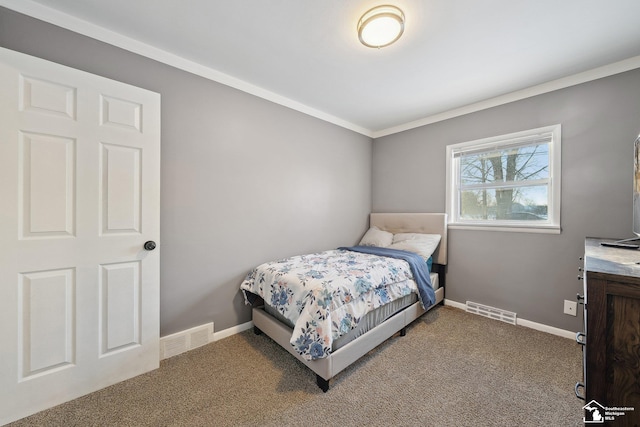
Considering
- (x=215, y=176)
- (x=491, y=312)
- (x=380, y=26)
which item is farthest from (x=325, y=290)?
(x=491, y=312)

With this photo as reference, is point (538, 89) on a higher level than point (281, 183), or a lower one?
higher

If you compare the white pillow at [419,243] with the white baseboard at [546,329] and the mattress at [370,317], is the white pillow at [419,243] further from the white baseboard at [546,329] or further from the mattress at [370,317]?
the white baseboard at [546,329]

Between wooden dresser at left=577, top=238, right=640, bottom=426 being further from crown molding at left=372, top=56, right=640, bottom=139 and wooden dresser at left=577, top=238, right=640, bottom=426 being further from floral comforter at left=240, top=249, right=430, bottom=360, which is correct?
crown molding at left=372, top=56, right=640, bottom=139

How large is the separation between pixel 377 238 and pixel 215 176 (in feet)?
7.31

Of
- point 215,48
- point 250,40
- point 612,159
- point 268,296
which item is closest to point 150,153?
point 215,48

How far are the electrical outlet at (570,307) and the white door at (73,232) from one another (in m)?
3.59

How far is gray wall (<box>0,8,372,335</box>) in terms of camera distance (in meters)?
1.73

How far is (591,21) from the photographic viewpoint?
5.16 ft

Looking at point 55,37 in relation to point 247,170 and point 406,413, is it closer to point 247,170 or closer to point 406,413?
point 247,170

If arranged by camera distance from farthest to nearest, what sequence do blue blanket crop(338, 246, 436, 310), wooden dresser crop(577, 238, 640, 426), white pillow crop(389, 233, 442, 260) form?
white pillow crop(389, 233, 442, 260) < blue blanket crop(338, 246, 436, 310) < wooden dresser crop(577, 238, 640, 426)

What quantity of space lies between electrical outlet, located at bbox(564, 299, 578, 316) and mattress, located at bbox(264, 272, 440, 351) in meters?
1.33

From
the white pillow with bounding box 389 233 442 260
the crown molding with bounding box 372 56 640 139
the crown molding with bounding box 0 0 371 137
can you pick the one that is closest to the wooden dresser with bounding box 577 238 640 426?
the white pillow with bounding box 389 233 442 260

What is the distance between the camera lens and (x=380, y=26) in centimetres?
155

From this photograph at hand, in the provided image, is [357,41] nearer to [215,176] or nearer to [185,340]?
[215,176]
